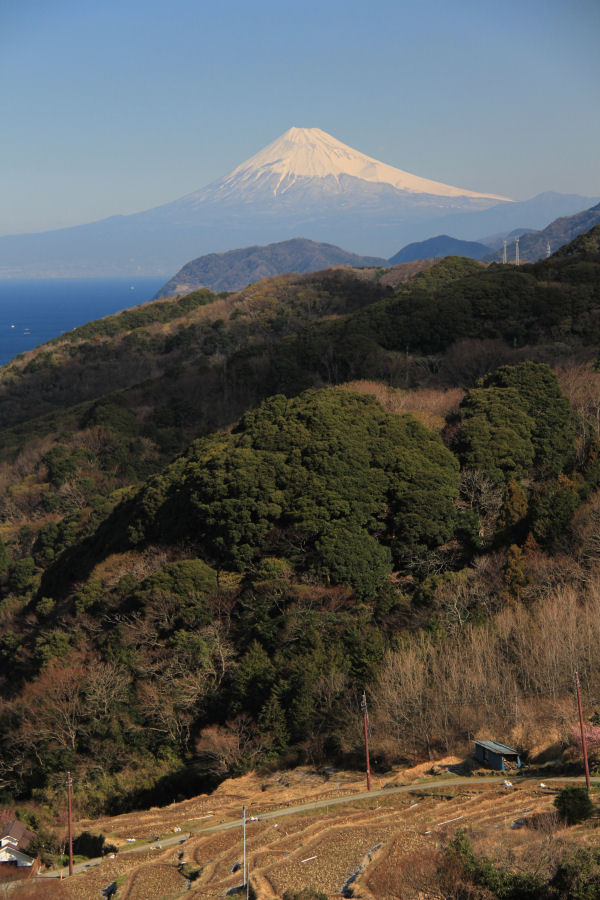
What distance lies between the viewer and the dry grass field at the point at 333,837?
44.5ft

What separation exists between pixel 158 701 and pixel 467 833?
358 inches

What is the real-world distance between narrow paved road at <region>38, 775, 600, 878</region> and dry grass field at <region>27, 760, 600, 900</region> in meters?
0.06

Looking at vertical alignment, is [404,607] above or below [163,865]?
above

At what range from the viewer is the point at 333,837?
50.1 ft

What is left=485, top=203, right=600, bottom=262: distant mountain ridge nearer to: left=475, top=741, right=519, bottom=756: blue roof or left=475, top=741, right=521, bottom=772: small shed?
left=475, top=741, right=519, bottom=756: blue roof

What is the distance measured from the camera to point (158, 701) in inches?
842

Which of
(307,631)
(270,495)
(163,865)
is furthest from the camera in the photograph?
(270,495)

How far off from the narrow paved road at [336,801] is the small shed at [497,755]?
31 cm

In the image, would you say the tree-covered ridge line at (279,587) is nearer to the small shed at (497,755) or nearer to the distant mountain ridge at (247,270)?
the small shed at (497,755)

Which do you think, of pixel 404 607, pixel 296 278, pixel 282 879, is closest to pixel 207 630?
pixel 404 607

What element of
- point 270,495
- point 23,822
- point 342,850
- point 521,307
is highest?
point 521,307

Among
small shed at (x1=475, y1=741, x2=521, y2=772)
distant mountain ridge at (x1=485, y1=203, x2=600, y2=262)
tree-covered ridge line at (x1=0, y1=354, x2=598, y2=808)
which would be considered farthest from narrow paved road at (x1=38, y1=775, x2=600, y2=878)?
distant mountain ridge at (x1=485, y1=203, x2=600, y2=262)

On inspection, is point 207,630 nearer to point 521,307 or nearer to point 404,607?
point 404,607

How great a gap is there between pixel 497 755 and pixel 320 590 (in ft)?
23.9
